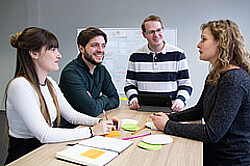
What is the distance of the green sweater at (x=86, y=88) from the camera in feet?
6.25

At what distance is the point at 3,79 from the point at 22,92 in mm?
4938

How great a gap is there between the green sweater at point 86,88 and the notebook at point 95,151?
588 millimetres

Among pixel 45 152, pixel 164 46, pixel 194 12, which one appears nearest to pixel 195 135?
pixel 45 152

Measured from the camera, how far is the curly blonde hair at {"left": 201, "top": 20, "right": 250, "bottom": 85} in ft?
4.49

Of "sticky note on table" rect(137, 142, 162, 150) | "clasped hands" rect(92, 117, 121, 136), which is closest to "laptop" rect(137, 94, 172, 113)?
"clasped hands" rect(92, 117, 121, 136)

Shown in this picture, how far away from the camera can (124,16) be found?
4402mm

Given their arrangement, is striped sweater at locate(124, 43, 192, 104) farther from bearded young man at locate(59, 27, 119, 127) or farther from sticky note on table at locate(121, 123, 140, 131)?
sticky note on table at locate(121, 123, 140, 131)

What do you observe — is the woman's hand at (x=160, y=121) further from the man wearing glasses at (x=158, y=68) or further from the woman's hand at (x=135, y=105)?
the man wearing glasses at (x=158, y=68)

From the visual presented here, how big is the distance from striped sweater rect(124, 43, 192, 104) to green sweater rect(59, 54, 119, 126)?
0.25 m

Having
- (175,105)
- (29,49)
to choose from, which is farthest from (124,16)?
(29,49)

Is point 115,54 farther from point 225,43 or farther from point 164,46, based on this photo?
point 225,43

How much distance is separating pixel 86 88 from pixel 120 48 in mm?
2503

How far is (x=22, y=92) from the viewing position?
1.37 metres

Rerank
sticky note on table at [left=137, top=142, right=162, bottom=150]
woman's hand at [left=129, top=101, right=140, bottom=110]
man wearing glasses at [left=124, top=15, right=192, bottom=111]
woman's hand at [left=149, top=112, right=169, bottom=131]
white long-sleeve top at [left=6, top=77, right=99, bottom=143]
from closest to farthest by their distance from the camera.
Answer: sticky note on table at [left=137, top=142, right=162, bottom=150]
white long-sleeve top at [left=6, top=77, right=99, bottom=143]
woman's hand at [left=149, top=112, right=169, bottom=131]
woman's hand at [left=129, top=101, right=140, bottom=110]
man wearing glasses at [left=124, top=15, right=192, bottom=111]
